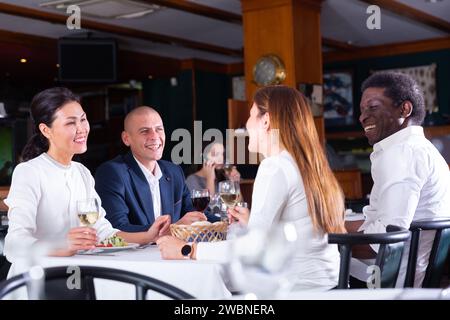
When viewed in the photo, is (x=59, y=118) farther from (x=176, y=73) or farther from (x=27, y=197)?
(x=176, y=73)

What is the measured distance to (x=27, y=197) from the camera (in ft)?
8.48

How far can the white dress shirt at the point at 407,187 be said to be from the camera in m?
2.77

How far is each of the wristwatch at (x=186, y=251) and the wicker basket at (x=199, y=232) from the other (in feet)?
0.56

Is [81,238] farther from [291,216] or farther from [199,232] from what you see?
[291,216]

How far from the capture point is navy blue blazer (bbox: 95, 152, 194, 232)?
11.2ft

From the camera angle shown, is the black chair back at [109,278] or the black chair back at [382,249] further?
the black chair back at [382,249]

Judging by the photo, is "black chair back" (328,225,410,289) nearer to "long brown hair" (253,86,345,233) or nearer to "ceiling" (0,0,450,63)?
"long brown hair" (253,86,345,233)

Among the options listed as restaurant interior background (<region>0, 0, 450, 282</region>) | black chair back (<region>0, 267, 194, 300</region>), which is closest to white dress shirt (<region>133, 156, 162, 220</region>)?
black chair back (<region>0, 267, 194, 300</region>)

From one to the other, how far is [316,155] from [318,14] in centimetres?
550

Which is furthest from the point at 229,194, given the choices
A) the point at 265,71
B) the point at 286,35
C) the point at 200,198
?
the point at 286,35

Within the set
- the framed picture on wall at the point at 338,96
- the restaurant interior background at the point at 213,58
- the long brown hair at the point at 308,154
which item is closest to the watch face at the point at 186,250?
the long brown hair at the point at 308,154

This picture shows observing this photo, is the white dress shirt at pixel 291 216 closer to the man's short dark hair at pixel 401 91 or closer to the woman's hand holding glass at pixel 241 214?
the woman's hand holding glass at pixel 241 214
